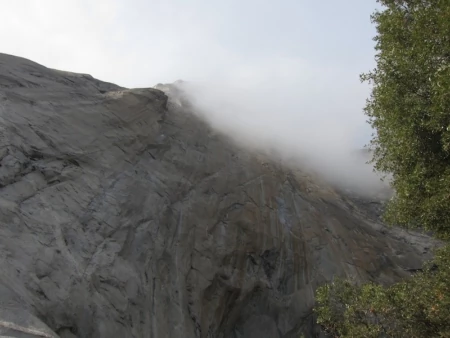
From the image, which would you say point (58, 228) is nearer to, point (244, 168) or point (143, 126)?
point (143, 126)

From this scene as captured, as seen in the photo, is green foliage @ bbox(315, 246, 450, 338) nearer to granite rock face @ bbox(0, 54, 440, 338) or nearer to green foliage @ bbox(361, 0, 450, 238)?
green foliage @ bbox(361, 0, 450, 238)

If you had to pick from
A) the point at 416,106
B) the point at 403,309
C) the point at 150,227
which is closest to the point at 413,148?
the point at 416,106

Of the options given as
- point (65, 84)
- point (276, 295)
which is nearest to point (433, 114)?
point (276, 295)

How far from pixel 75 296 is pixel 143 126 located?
14.7 metres

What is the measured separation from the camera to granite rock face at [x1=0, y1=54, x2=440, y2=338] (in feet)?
61.1

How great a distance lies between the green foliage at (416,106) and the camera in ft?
50.5

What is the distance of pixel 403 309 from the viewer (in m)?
16.9

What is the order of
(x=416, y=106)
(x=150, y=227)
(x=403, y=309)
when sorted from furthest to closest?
1. (x=150, y=227)
2. (x=403, y=309)
3. (x=416, y=106)

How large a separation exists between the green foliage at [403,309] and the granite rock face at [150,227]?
335 inches

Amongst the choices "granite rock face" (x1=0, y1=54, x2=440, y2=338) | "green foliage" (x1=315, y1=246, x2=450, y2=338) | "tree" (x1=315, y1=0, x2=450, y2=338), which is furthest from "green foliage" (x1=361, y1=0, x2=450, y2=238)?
"granite rock face" (x1=0, y1=54, x2=440, y2=338)

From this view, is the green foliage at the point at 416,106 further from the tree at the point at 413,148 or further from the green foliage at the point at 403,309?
the green foliage at the point at 403,309

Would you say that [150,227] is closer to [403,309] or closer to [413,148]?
[403,309]

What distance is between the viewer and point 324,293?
18.7 meters

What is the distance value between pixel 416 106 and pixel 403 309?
24.1ft
